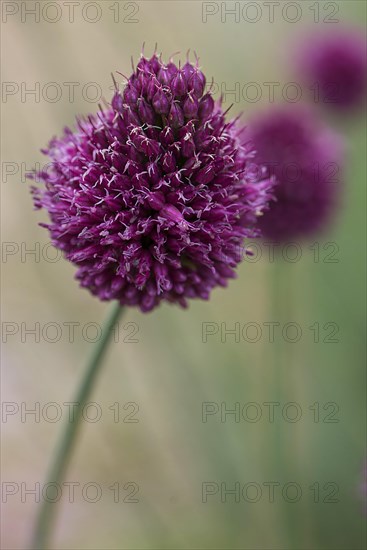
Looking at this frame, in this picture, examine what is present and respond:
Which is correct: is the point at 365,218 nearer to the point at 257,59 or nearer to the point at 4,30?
the point at 257,59

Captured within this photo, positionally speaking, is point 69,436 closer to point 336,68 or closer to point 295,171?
point 295,171

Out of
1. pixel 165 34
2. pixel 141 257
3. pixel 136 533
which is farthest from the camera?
pixel 165 34

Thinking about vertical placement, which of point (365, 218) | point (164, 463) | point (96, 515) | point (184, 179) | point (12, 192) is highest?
point (12, 192)

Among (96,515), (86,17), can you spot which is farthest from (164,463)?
(86,17)

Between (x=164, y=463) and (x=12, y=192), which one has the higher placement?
(x=12, y=192)

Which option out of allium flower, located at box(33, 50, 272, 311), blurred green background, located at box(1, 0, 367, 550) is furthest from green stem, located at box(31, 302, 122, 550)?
blurred green background, located at box(1, 0, 367, 550)

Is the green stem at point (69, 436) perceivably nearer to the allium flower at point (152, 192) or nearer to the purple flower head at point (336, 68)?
the allium flower at point (152, 192)

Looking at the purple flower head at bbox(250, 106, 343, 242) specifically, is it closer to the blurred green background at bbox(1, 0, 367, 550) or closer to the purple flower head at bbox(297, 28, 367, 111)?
the blurred green background at bbox(1, 0, 367, 550)

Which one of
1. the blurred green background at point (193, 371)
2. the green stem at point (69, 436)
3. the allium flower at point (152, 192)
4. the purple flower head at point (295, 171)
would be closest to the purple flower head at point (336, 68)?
the blurred green background at point (193, 371)
